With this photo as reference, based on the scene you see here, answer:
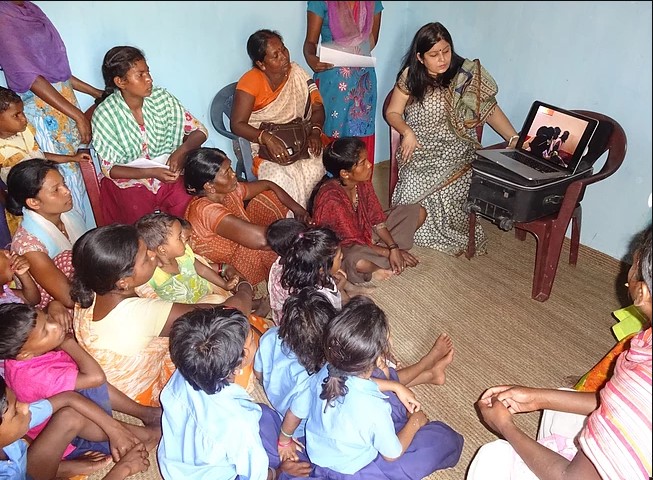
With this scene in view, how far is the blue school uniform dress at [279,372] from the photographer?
1.58m

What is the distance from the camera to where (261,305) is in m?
2.37

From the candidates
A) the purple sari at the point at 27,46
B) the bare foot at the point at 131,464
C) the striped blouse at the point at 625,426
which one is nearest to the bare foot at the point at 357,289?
the bare foot at the point at 131,464

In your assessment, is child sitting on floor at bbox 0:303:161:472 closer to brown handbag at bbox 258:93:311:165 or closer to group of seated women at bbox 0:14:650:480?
group of seated women at bbox 0:14:650:480

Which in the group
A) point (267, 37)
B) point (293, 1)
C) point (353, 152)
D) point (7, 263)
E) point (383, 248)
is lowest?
point (383, 248)

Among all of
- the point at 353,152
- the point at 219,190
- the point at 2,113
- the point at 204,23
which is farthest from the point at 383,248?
the point at 2,113

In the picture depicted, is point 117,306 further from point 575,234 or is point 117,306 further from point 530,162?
point 575,234

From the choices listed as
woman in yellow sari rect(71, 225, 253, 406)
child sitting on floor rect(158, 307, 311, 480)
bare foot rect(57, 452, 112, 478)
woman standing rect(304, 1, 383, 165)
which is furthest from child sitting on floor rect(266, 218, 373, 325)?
woman standing rect(304, 1, 383, 165)

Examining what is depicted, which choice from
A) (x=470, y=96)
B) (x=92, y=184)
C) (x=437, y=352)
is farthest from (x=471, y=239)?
(x=92, y=184)

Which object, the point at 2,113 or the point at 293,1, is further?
the point at 293,1

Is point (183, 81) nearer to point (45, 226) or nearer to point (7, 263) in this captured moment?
point (45, 226)

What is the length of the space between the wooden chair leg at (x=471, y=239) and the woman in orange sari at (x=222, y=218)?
105 centimetres

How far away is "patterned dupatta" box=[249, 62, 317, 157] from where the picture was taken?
2754 mm

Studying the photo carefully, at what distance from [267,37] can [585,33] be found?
A: 149cm

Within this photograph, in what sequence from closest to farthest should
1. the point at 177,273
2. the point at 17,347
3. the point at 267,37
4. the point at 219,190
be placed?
the point at 17,347 → the point at 177,273 → the point at 219,190 → the point at 267,37
